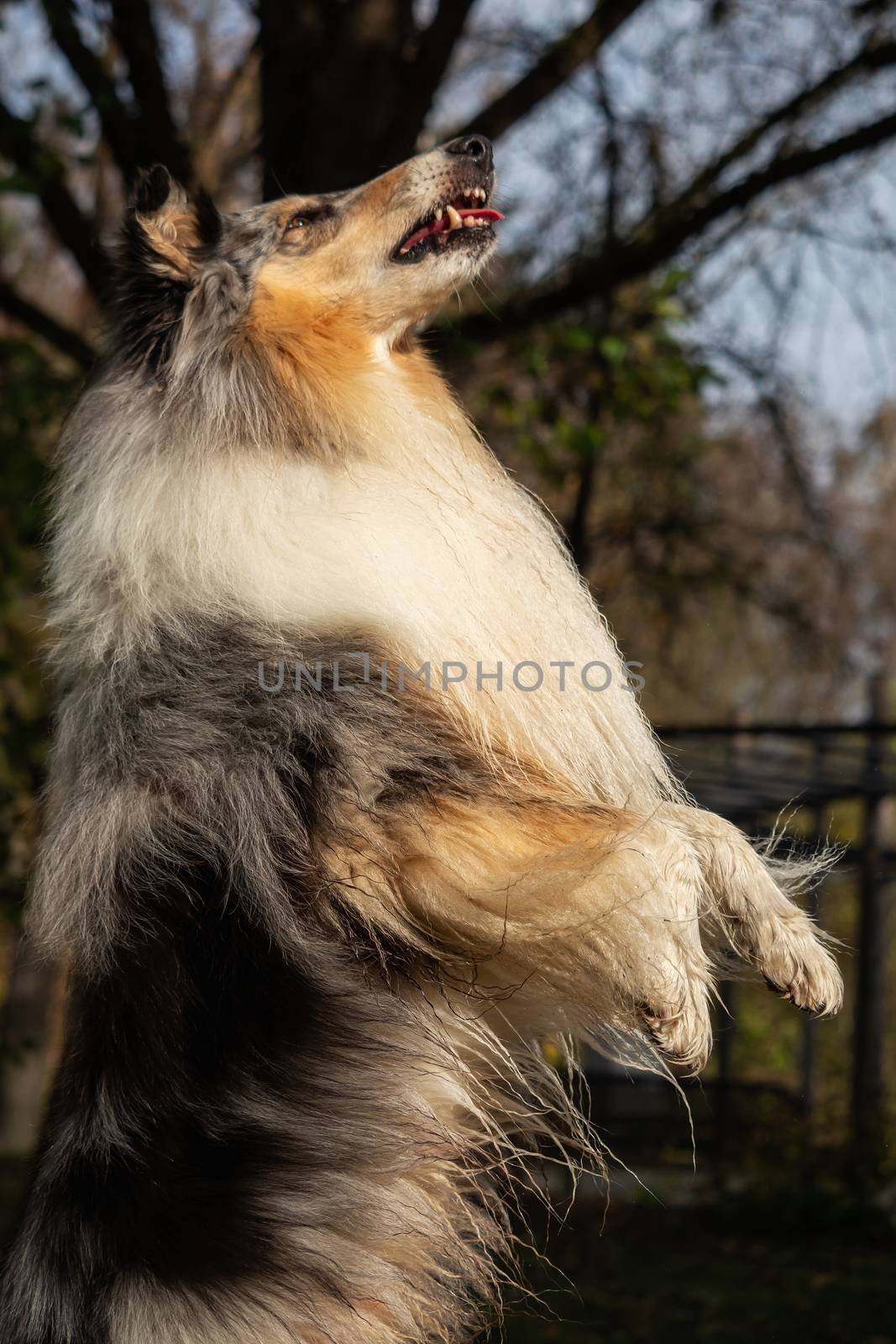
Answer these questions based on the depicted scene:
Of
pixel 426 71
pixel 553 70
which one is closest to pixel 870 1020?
pixel 553 70

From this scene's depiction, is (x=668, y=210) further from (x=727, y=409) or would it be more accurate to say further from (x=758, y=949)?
(x=758, y=949)

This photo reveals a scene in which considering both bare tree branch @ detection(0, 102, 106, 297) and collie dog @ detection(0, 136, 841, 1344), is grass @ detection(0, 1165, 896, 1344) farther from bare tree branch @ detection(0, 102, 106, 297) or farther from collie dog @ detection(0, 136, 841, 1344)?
bare tree branch @ detection(0, 102, 106, 297)

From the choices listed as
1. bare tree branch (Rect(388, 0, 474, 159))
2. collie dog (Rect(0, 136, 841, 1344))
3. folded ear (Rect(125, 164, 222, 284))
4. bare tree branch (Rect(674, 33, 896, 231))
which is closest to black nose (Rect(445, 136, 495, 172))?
folded ear (Rect(125, 164, 222, 284))

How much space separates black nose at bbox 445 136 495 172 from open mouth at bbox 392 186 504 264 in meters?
0.09

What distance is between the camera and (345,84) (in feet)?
17.2

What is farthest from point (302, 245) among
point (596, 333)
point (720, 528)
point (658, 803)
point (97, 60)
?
point (720, 528)

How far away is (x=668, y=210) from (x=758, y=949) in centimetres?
476

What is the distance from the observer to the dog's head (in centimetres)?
317

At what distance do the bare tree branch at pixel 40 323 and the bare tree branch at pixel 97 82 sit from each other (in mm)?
843

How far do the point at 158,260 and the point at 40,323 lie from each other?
3142 millimetres

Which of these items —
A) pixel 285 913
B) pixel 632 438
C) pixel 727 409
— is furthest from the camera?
pixel 632 438

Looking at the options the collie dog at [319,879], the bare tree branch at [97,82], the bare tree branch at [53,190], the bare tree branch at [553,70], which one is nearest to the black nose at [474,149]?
the collie dog at [319,879]

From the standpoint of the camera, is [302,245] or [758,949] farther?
[302,245]

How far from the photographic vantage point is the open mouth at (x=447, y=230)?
3361mm
